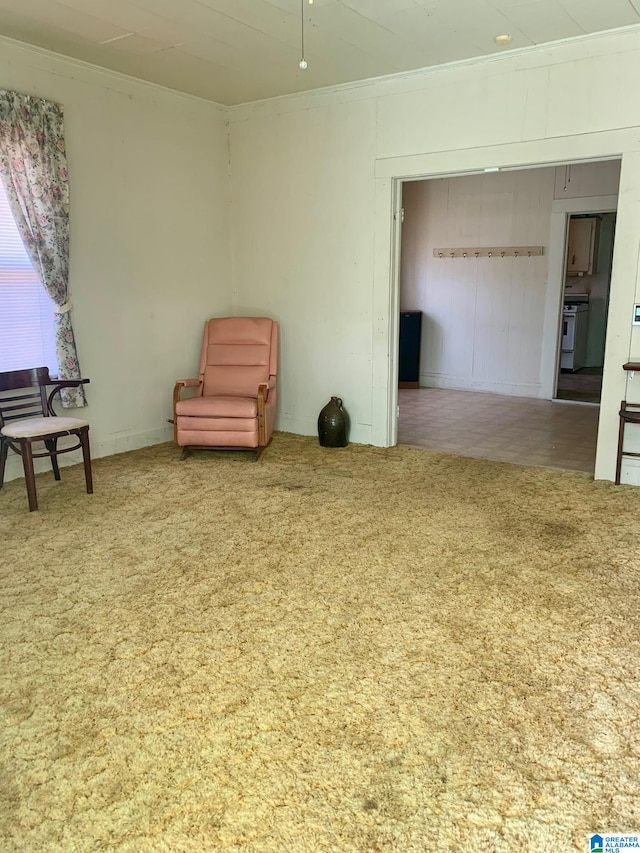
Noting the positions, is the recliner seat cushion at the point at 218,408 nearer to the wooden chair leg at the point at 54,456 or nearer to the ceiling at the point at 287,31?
the wooden chair leg at the point at 54,456

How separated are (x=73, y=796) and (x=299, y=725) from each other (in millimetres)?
641

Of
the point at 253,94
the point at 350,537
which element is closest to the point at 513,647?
the point at 350,537

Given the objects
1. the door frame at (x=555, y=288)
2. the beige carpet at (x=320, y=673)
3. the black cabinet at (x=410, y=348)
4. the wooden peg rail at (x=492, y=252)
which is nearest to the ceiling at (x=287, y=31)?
the beige carpet at (x=320, y=673)

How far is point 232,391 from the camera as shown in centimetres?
511

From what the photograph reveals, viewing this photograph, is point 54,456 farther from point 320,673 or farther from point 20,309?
point 320,673

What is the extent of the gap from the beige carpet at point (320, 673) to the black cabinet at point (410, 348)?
14.1ft

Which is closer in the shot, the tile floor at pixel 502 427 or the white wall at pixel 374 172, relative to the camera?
the white wall at pixel 374 172

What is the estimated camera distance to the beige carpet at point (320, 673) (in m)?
1.61

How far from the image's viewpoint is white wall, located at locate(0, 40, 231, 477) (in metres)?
4.48

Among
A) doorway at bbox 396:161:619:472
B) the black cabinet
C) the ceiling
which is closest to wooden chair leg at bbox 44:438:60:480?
the ceiling

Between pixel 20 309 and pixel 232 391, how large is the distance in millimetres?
1624

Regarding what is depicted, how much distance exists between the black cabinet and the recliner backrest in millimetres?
3079

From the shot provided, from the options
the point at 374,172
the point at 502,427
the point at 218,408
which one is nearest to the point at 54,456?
the point at 218,408

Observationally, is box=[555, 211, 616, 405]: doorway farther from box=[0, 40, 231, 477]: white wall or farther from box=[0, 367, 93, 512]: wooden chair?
box=[0, 367, 93, 512]: wooden chair
